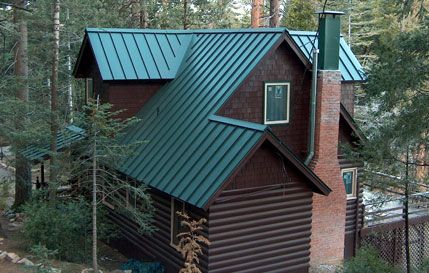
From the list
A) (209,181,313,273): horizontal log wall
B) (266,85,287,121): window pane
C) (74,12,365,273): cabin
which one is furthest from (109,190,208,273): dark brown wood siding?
(266,85,287,121): window pane

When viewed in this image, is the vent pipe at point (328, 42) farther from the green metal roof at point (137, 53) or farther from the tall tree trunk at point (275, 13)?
the tall tree trunk at point (275, 13)

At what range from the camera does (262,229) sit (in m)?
13.4

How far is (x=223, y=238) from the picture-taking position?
41.7ft

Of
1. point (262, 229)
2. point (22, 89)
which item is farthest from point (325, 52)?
point (22, 89)

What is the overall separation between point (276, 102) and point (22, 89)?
351 inches

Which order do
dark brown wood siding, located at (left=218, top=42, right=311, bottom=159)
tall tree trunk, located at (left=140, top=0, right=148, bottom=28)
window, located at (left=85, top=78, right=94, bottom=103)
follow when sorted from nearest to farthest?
dark brown wood siding, located at (left=218, top=42, right=311, bottom=159) < window, located at (left=85, top=78, right=94, bottom=103) < tall tree trunk, located at (left=140, top=0, right=148, bottom=28)

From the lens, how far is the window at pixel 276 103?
15.4 m

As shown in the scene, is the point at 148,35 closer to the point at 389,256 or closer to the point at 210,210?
the point at 210,210

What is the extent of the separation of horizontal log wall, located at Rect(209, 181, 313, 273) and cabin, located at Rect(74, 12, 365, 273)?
0.09ft

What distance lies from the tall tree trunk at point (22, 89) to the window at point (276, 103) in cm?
787

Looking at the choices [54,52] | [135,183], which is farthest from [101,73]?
[135,183]

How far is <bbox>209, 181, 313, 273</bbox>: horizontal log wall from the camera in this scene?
12633 mm

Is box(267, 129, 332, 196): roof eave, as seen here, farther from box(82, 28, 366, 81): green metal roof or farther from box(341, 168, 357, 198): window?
box(82, 28, 366, 81): green metal roof

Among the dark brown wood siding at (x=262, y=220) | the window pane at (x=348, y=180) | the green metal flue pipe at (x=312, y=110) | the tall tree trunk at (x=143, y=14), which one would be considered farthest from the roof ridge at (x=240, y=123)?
the tall tree trunk at (x=143, y=14)
